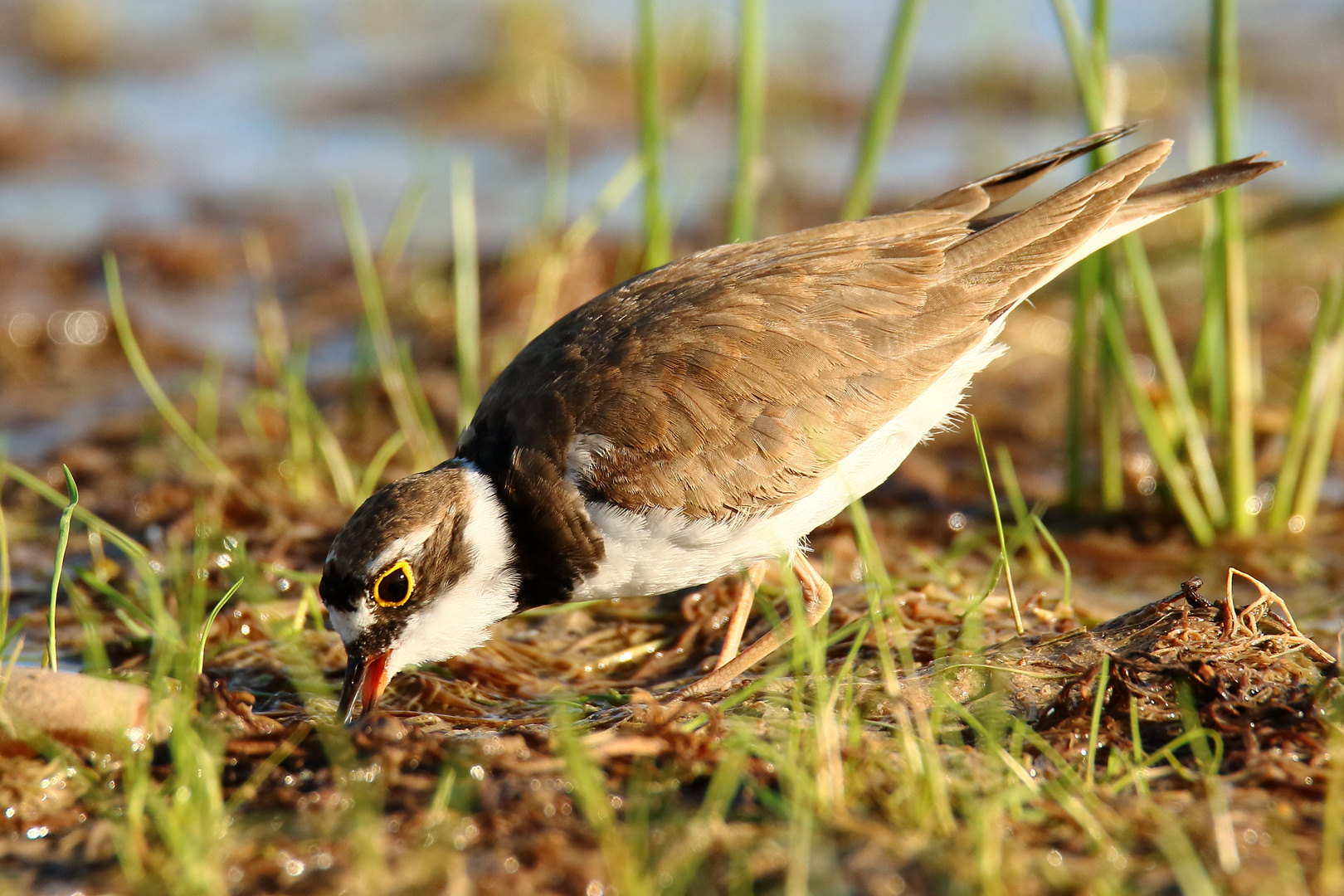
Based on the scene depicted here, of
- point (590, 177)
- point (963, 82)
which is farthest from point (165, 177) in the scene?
point (963, 82)

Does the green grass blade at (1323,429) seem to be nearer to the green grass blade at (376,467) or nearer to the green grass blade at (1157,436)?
the green grass blade at (1157,436)

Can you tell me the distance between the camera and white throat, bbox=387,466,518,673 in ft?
15.3

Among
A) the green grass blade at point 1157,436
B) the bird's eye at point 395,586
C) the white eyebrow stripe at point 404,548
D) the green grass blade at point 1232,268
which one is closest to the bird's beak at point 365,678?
the bird's eye at point 395,586

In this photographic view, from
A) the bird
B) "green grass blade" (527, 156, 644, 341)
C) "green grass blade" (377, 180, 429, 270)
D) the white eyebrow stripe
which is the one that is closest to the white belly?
the bird

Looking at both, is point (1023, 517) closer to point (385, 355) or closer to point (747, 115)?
point (747, 115)

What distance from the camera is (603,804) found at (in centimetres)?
355

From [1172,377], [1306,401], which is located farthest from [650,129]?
[1306,401]

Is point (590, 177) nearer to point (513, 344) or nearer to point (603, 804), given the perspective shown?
point (513, 344)

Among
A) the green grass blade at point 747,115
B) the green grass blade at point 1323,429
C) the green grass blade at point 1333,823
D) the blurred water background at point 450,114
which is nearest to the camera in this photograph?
the green grass blade at point 1333,823

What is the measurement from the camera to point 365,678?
15.1 feet

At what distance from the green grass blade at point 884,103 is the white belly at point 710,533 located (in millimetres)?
1632

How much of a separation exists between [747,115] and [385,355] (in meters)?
2.24

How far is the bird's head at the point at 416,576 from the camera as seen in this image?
447cm

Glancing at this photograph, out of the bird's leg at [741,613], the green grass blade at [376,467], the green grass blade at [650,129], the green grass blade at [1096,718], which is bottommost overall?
the bird's leg at [741,613]
